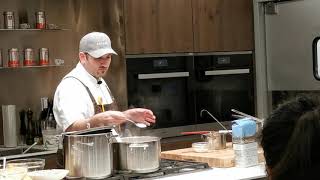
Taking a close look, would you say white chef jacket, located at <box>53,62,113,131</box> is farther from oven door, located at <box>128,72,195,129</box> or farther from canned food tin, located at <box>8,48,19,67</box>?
oven door, located at <box>128,72,195,129</box>

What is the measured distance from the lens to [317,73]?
432cm

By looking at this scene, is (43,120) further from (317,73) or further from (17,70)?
(317,73)

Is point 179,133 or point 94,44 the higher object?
point 94,44

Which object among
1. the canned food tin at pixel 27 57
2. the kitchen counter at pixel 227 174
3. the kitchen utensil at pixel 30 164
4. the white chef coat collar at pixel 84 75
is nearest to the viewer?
the kitchen utensil at pixel 30 164

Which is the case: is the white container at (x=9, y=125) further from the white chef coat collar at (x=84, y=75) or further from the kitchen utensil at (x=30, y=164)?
the kitchen utensil at (x=30, y=164)

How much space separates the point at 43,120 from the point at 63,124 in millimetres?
983

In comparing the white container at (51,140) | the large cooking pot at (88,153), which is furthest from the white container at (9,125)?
the large cooking pot at (88,153)

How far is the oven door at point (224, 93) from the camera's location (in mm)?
4461

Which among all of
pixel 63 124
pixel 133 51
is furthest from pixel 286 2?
pixel 63 124

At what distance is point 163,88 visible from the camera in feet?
13.9

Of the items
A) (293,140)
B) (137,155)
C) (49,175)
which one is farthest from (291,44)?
(293,140)

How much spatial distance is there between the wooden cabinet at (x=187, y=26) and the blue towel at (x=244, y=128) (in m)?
1.66

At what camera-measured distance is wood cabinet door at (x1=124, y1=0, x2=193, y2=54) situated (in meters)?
4.05

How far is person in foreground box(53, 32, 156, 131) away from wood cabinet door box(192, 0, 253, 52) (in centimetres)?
142
